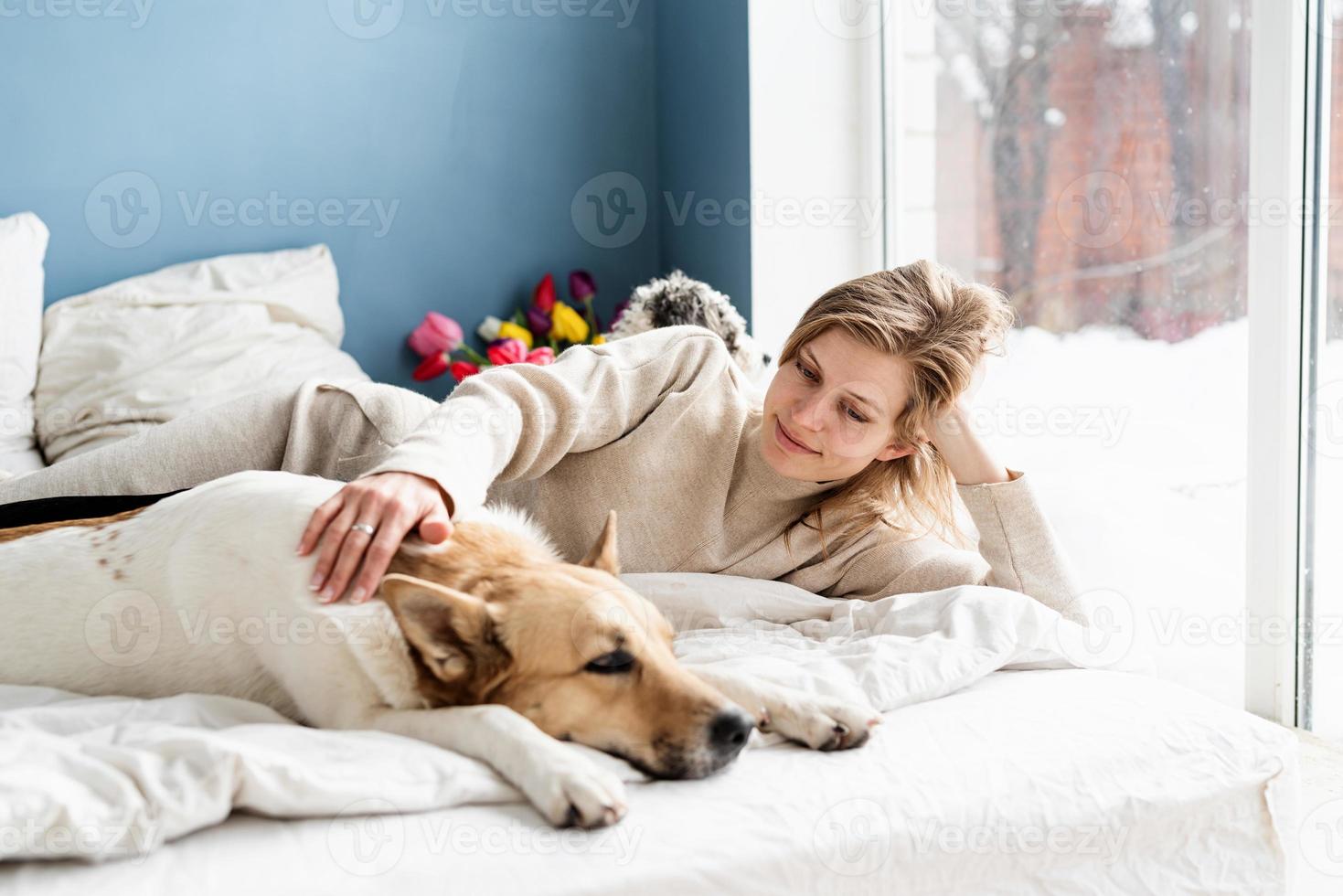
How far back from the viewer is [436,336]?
11.3ft

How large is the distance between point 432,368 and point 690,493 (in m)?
1.81

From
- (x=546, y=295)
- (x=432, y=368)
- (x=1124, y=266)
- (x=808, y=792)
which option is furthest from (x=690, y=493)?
(x=546, y=295)

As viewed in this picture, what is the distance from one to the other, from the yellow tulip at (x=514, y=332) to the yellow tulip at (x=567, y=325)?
9cm

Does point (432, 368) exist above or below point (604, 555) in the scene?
above

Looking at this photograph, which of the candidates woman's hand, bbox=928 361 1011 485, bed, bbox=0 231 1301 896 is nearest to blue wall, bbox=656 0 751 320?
woman's hand, bbox=928 361 1011 485

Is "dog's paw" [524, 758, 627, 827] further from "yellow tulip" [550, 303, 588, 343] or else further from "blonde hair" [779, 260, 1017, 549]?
"yellow tulip" [550, 303, 588, 343]

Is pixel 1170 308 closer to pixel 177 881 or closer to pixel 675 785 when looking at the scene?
pixel 675 785

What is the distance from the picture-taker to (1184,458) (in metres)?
2.47

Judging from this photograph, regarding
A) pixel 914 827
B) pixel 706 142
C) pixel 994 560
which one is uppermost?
pixel 706 142

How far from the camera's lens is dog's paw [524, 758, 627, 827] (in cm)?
96

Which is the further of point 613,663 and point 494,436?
point 494,436

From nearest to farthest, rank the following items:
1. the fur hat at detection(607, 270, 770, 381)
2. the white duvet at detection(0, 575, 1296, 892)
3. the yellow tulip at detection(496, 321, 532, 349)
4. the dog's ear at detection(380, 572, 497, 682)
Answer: the white duvet at detection(0, 575, 1296, 892) < the dog's ear at detection(380, 572, 497, 682) < the fur hat at detection(607, 270, 770, 381) < the yellow tulip at detection(496, 321, 532, 349)

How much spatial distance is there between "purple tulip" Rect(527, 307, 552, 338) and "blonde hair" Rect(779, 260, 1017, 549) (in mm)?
1883

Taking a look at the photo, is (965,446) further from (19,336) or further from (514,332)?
(19,336)
